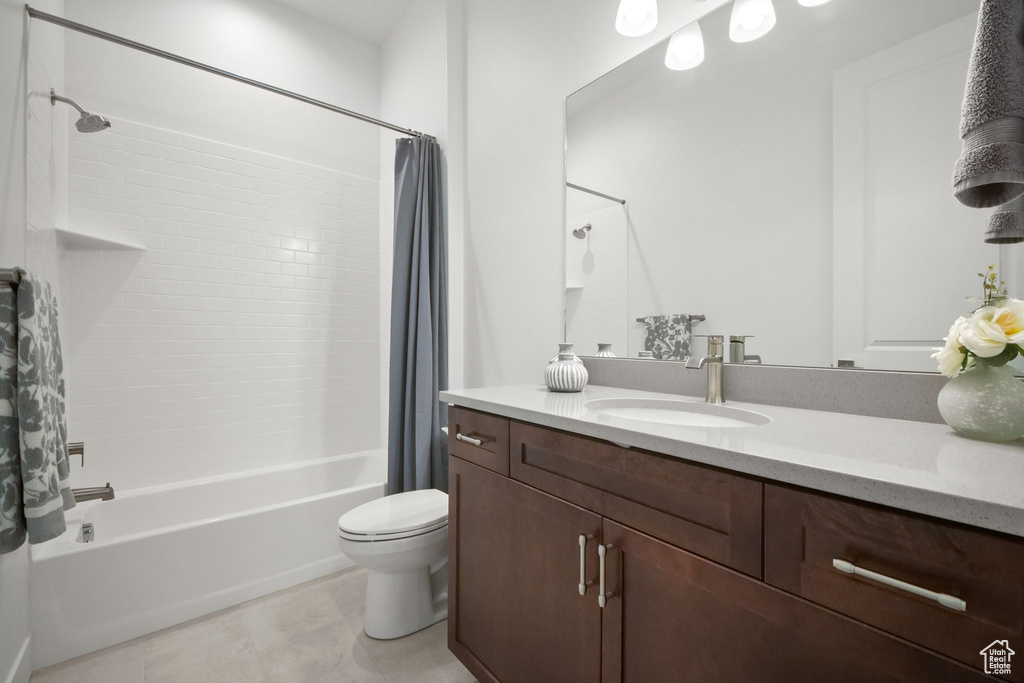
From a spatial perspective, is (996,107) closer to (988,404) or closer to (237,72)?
(988,404)

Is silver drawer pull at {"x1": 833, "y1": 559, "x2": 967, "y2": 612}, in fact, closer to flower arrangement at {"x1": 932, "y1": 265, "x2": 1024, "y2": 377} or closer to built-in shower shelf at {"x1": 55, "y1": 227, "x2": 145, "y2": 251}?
flower arrangement at {"x1": 932, "y1": 265, "x2": 1024, "y2": 377}

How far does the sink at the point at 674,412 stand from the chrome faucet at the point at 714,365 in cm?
4

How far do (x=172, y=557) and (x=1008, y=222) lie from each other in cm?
266

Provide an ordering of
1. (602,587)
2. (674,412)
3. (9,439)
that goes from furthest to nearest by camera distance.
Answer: (674,412) < (9,439) < (602,587)

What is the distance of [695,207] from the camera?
1.41 metres

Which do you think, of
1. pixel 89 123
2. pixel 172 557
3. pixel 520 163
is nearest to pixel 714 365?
pixel 520 163

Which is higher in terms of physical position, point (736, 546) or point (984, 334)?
point (984, 334)

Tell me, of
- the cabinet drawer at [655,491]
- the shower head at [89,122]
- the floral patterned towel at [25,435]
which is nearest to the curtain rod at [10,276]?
the floral patterned towel at [25,435]

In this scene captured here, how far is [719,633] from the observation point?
2.47ft

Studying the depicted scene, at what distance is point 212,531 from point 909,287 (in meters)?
2.48

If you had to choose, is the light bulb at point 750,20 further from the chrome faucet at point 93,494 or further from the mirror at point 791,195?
the chrome faucet at point 93,494

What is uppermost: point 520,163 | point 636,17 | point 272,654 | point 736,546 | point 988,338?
point 636,17

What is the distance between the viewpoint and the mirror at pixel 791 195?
0.97m

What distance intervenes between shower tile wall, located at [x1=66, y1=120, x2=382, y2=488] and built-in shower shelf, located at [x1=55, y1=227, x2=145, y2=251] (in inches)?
1.3
